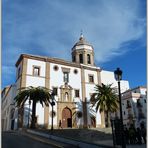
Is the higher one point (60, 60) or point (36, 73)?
point (60, 60)

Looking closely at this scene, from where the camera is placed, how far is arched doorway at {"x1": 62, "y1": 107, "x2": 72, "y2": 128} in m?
40.0

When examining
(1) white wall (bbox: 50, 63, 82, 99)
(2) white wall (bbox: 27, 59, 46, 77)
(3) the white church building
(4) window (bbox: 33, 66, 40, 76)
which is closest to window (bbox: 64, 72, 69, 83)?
(3) the white church building

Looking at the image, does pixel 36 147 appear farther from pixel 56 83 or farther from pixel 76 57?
pixel 76 57

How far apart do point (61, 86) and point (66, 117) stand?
5.55 meters

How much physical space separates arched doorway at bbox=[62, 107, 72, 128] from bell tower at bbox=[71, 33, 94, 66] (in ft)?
37.2

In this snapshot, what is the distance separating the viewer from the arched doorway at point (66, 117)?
→ 39978mm

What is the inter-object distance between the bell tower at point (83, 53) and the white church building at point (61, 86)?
55.0 inches

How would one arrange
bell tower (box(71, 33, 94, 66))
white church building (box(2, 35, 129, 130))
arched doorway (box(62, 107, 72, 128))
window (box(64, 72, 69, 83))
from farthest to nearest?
bell tower (box(71, 33, 94, 66)) < window (box(64, 72, 69, 83)) < arched doorway (box(62, 107, 72, 128)) < white church building (box(2, 35, 129, 130))

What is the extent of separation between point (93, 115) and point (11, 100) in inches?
625

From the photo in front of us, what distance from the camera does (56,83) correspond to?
40781mm

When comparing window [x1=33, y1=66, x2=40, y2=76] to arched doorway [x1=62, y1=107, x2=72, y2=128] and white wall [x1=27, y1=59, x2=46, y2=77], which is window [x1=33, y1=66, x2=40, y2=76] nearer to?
white wall [x1=27, y1=59, x2=46, y2=77]

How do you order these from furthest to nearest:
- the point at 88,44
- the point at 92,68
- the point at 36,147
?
1. the point at 88,44
2. the point at 92,68
3. the point at 36,147

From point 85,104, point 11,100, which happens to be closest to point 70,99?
point 85,104

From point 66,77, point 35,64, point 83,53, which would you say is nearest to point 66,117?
point 66,77
